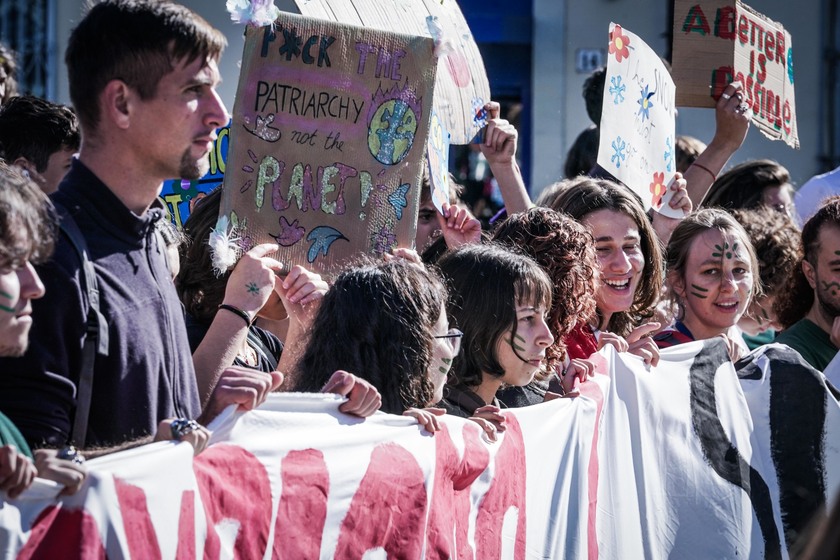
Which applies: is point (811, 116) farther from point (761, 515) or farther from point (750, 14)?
point (761, 515)

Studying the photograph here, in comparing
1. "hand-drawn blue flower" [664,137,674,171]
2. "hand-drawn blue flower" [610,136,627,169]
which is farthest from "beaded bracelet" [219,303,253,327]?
"hand-drawn blue flower" [664,137,674,171]

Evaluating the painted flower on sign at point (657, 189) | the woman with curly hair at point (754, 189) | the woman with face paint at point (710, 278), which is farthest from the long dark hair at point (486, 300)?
the woman with curly hair at point (754, 189)

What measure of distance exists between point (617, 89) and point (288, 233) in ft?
5.64

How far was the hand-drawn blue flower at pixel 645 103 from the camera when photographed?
4.46 meters

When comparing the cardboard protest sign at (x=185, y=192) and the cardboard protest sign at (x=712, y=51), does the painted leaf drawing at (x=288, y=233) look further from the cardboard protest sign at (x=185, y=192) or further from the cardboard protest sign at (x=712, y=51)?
the cardboard protest sign at (x=712, y=51)

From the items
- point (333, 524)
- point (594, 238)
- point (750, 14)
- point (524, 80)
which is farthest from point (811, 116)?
point (333, 524)

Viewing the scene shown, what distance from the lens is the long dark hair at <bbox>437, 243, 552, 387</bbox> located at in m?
3.24

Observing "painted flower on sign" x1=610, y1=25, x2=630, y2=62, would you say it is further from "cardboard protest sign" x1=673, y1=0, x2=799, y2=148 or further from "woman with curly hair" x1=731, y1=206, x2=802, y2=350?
"woman with curly hair" x1=731, y1=206, x2=802, y2=350

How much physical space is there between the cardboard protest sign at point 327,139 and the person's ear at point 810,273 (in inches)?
79.3

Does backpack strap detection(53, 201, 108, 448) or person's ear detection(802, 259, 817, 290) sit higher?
person's ear detection(802, 259, 817, 290)

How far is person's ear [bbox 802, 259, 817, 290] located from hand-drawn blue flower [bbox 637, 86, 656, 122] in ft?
2.80

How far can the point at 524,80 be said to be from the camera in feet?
34.5

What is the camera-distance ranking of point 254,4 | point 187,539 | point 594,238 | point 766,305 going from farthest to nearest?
point 766,305
point 594,238
point 254,4
point 187,539

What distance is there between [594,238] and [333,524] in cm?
193
